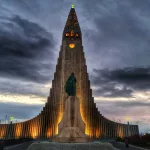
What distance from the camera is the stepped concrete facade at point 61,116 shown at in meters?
35.2

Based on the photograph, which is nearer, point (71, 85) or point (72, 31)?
point (71, 85)

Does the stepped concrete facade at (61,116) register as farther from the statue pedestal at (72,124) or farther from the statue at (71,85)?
the statue at (71,85)

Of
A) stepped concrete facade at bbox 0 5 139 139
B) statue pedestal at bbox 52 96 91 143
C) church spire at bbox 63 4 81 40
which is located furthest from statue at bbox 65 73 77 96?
church spire at bbox 63 4 81 40

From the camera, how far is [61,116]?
35750mm

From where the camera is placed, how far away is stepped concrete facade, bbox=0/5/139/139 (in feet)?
116

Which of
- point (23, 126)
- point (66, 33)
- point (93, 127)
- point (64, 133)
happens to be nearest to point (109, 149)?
point (64, 133)

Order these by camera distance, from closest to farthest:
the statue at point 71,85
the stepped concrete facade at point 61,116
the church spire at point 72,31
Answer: the statue at point 71,85, the stepped concrete facade at point 61,116, the church spire at point 72,31

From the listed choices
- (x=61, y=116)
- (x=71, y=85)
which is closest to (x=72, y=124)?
(x=71, y=85)

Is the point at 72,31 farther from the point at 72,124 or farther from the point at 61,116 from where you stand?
the point at 72,124

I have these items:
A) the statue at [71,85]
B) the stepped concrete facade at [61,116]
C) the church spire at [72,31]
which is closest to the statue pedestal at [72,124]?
the statue at [71,85]

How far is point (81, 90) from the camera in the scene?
3744cm

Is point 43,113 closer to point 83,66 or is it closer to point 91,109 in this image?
point 91,109

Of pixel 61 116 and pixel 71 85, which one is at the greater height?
pixel 71 85

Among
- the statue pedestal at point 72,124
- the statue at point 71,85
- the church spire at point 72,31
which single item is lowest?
the statue pedestal at point 72,124
